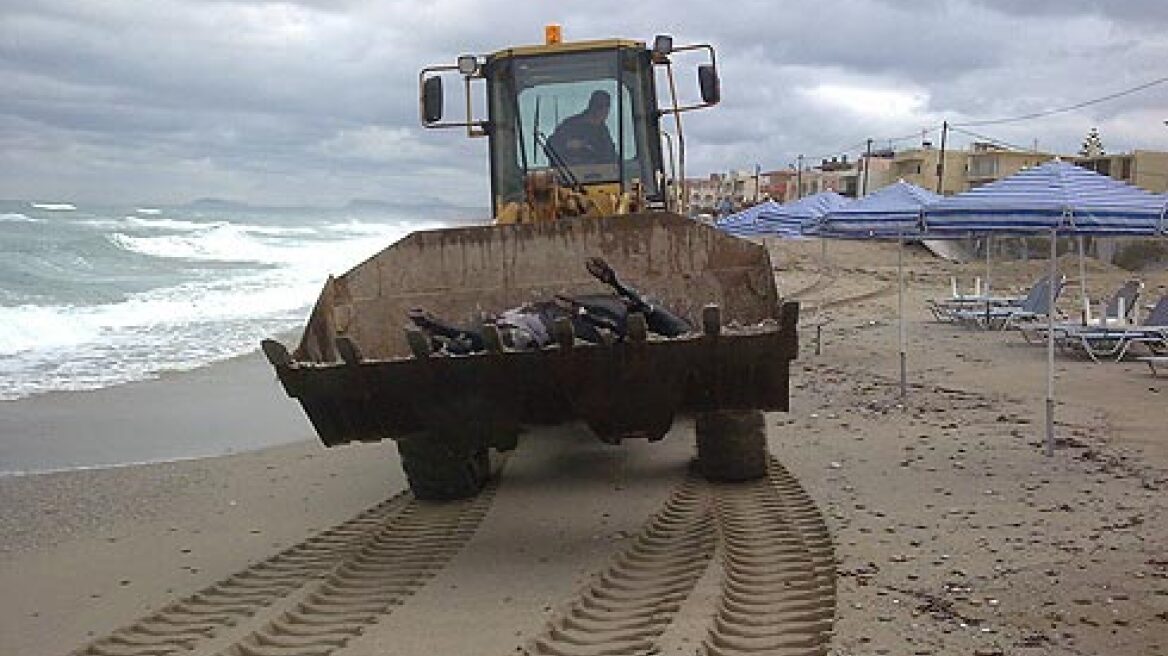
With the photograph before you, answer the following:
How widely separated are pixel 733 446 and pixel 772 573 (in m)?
2.08

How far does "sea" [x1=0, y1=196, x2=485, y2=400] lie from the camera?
56.1 ft

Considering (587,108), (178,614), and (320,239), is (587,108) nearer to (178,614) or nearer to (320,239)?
(178,614)

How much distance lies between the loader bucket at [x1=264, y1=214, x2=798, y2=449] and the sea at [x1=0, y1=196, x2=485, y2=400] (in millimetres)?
4678

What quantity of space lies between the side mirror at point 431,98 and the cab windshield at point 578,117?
0.43 metres

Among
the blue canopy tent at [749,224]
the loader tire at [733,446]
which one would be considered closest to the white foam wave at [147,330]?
the blue canopy tent at [749,224]

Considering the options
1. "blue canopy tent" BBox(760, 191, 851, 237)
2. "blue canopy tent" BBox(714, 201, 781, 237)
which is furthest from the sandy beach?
"blue canopy tent" BBox(714, 201, 781, 237)

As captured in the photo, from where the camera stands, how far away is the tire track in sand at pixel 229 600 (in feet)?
18.0

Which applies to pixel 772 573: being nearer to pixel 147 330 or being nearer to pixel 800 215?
pixel 800 215

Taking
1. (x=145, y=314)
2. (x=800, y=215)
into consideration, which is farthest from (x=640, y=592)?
(x=145, y=314)

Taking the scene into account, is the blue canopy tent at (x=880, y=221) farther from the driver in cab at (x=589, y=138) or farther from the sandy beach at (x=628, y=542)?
the driver in cab at (x=589, y=138)

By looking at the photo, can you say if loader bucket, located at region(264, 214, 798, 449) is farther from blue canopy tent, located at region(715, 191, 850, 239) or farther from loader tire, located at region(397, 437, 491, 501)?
blue canopy tent, located at region(715, 191, 850, 239)

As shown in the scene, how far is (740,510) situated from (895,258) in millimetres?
39585

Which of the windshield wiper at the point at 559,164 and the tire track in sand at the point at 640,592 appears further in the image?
the windshield wiper at the point at 559,164

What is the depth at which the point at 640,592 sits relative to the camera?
586 cm
